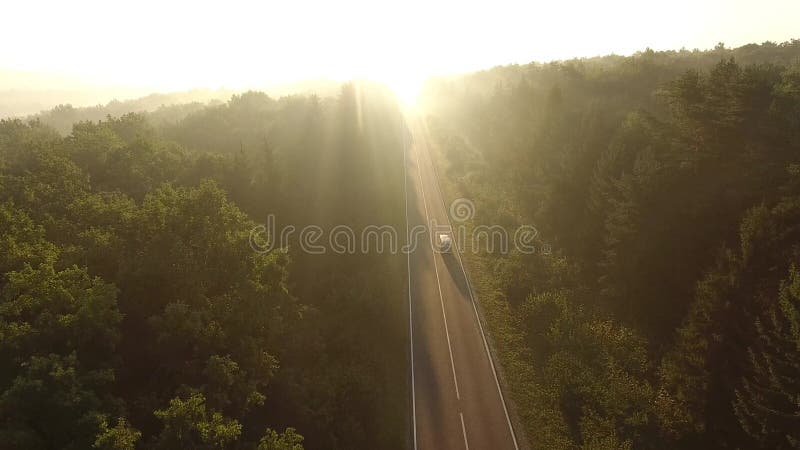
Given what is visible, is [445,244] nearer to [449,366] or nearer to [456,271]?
[456,271]

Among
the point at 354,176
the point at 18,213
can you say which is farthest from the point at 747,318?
the point at 18,213

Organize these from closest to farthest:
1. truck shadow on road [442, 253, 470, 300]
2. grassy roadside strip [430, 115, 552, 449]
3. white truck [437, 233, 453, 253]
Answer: grassy roadside strip [430, 115, 552, 449], truck shadow on road [442, 253, 470, 300], white truck [437, 233, 453, 253]

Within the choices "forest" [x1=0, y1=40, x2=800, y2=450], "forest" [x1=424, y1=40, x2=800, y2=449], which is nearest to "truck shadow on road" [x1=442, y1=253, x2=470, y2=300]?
"forest" [x1=0, y1=40, x2=800, y2=450]

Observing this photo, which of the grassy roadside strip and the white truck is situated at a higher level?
the white truck

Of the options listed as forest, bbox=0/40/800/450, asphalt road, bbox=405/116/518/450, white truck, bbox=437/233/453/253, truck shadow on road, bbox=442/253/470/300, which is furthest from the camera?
white truck, bbox=437/233/453/253

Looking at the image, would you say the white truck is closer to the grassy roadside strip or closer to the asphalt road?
the asphalt road

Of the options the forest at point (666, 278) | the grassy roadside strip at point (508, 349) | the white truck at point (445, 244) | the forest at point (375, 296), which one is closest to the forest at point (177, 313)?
the forest at point (375, 296)

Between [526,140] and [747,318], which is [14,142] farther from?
[747,318]
